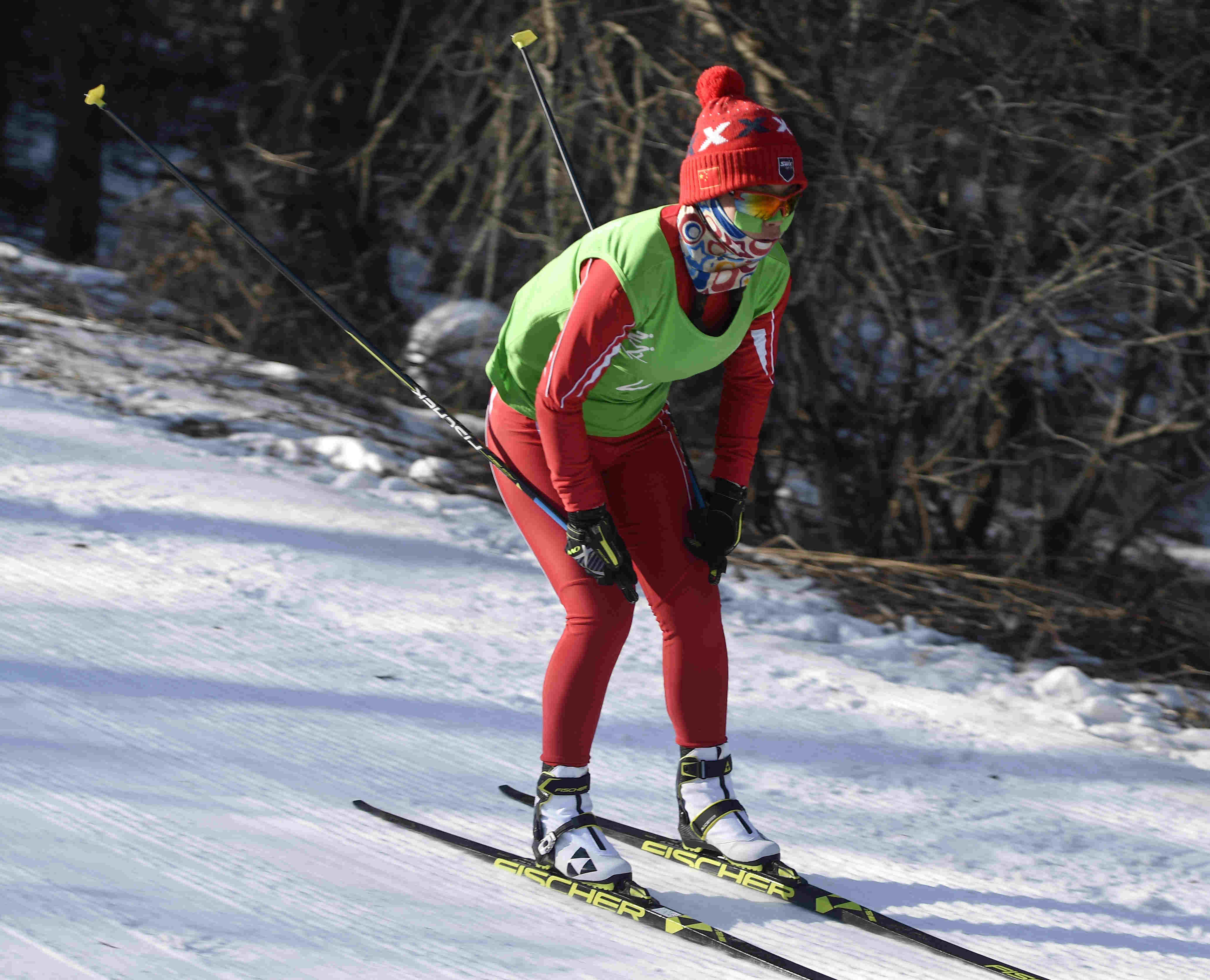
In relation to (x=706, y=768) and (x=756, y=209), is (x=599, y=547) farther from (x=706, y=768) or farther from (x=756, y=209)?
(x=756, y=209)

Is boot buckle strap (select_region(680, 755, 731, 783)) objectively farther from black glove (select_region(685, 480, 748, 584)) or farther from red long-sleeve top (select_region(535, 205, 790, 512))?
red long-sleeve top (select_region(535, 205, 790, 512))

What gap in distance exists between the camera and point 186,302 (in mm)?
7207

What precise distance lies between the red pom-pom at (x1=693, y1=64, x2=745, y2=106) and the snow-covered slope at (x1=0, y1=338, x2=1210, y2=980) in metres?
1.53

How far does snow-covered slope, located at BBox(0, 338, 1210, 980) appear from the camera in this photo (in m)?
2.06

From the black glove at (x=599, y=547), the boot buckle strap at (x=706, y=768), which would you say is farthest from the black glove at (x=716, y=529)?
the boot buckle strap at (x=706, y=768)

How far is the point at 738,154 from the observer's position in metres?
2.04

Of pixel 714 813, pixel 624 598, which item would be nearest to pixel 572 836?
pixel 714 813

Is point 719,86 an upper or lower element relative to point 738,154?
upper

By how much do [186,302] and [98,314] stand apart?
79cm

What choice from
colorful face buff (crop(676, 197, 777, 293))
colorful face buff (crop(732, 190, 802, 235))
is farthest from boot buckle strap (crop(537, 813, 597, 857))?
colorful face buff (crop(732, 190, 802, 235))

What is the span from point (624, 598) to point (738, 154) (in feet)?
2.78

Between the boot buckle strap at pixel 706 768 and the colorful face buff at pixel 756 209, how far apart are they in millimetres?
1058

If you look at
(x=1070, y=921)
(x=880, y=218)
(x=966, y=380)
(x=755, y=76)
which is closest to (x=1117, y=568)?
(x=966, y=380)

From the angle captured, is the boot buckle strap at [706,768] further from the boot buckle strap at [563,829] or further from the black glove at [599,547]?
the black glove at [599,547]
